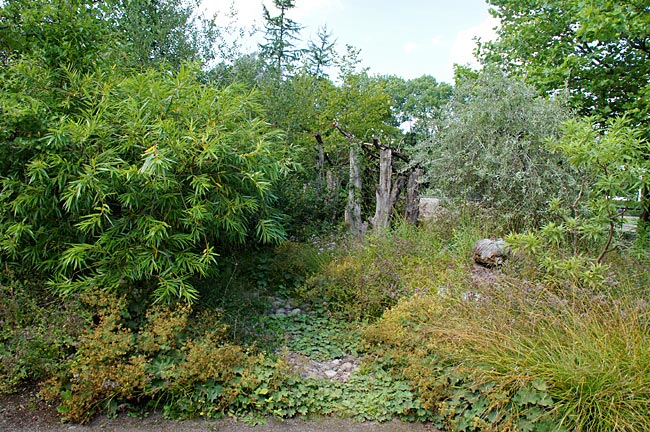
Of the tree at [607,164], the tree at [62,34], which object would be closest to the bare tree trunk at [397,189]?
the tree at [607,164]

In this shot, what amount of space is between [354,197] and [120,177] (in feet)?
13.8

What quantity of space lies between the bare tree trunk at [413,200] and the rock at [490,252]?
205 centimetres

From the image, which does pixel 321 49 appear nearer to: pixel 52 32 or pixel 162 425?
pixel 52 32

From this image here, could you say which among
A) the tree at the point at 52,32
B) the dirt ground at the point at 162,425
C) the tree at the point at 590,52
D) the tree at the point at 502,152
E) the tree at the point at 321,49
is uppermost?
the tree at the point at 321,49

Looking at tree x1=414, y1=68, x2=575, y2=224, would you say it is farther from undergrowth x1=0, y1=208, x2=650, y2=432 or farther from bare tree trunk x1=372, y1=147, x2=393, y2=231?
undergrowth x1=0, y1=208, x2=650, y2=432

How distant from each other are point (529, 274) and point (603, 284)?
61 cm

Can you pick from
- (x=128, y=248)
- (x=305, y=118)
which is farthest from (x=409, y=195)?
(x=128, y=248)

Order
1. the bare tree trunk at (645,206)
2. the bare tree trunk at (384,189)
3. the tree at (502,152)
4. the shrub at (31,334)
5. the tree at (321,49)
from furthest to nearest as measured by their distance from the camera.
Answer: the tree at (321,49) < the bare tree trunk at (384,189) < the tree at (502,152) < the bare tree trunk at (645,206) < the shrub at (31,334)

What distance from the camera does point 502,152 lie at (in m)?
5.57

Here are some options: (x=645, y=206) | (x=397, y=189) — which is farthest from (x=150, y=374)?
(x=397, y=189)

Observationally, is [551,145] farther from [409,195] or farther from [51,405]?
[51,405]

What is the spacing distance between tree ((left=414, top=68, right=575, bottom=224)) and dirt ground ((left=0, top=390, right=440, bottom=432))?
3469 mm

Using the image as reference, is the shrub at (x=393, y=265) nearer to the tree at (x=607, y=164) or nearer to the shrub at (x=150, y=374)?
the tree at (x=607, y=164)

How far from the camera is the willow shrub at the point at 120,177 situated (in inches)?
132
